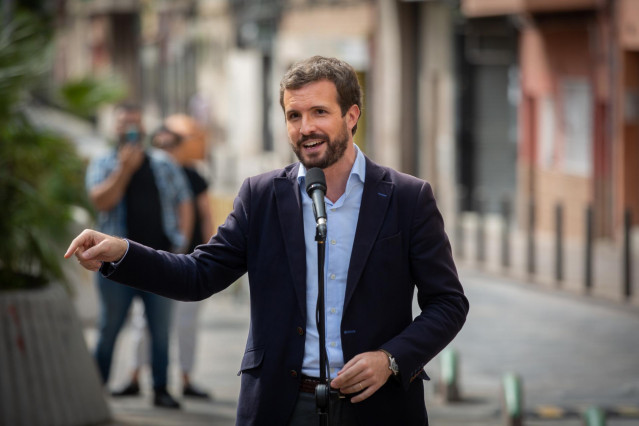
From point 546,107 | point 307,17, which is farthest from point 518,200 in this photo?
point 307,17

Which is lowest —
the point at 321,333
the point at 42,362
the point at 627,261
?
the point at 627,261

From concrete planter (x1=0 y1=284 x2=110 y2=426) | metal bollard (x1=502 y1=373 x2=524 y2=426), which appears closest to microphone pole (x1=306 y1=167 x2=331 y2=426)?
metal bollard (x1=502 y1=373 x2=524 y2=426)

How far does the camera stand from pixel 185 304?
923cm

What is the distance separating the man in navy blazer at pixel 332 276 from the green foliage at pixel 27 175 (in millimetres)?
3755

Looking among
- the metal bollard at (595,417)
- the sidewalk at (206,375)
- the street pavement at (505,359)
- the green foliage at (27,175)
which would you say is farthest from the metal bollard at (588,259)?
the metal bollard at (595,417)

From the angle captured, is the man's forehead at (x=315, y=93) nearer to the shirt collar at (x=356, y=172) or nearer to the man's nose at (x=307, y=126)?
the man's nose at (x=307, y=126)

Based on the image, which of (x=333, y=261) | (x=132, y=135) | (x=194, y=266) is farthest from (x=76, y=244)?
(x=132, y=135)

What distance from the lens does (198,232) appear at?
950 centimetres

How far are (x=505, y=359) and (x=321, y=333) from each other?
24.7ft

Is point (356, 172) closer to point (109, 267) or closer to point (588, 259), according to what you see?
point (109, 267)

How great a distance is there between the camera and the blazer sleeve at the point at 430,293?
161 inches

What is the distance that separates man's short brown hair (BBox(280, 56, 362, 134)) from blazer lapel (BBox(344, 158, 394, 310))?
26 centimetres

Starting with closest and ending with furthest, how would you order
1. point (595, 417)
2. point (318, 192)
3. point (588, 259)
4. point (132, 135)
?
point (318, 192) < point (595, 417) < point (132, 135) < point (588, 259)

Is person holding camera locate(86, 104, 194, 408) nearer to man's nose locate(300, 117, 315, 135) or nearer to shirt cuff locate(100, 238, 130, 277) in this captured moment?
shirt cuff locate(100, 238, 130, 277)
